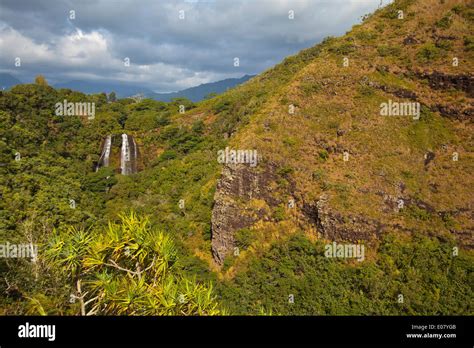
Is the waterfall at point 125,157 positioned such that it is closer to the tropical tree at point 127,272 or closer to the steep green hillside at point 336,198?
the steep green hillside at point 336,198

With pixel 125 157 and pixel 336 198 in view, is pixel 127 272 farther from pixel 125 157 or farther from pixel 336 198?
pixel 125 157

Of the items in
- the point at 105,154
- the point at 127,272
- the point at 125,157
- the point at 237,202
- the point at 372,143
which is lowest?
the point at 237,202

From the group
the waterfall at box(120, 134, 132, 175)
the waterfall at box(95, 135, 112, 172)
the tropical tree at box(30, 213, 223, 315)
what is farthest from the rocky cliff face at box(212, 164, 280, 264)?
the waterfall at box(95, 135, 112, 172)

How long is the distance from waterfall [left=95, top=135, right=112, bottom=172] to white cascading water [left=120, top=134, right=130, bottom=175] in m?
2.54

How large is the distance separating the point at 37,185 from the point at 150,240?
41.7 meters

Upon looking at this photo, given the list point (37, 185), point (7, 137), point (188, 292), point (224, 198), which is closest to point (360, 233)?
point (224, 198)

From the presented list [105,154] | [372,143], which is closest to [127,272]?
[372,143]

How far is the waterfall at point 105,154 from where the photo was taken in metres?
59.9

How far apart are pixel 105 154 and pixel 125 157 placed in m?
3.73

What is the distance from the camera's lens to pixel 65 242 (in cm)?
977

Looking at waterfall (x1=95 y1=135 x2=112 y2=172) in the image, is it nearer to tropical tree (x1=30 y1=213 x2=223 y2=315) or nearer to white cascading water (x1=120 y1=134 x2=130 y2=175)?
white cascading water (x1=120 y1=134 x2=130 y2=175)

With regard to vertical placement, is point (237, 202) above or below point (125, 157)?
below

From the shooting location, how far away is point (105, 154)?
200 ft

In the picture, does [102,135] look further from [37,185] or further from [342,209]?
[342,209]
